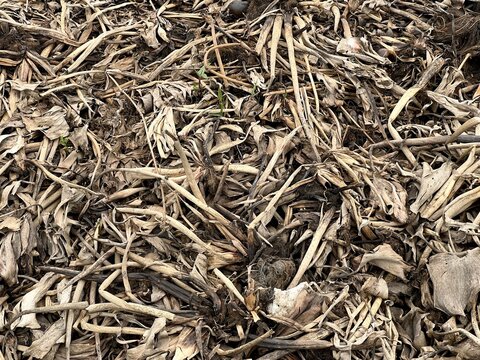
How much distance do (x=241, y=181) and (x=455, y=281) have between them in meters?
0.58

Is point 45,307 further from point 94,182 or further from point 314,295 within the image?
point 314,295

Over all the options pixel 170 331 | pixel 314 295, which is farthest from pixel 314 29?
pixel 170 331

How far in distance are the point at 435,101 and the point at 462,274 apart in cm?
58

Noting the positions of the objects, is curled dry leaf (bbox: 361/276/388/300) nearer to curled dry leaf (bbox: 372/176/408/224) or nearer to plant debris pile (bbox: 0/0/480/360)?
plant debris pile (bbox: 0/0/480/360)

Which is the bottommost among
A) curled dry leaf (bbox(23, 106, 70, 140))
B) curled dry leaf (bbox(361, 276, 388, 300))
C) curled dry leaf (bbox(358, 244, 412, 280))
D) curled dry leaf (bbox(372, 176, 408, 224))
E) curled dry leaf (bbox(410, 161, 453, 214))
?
curled dry leaf (bbox(361, 276, 388, 300))

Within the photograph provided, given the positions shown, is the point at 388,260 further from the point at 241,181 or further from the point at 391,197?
the point at 241,181

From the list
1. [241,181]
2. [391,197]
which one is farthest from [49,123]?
[391,197]

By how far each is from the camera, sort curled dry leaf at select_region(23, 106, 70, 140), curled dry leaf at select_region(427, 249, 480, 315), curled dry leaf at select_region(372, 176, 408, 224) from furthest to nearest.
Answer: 1. curled dry leaf at select_region(23, 106, 70, 140)
2. curled dry leaf at select_region(372, 176, 408, 224)
3. curled dry leaf at select_region(427, 249, 480, 315)

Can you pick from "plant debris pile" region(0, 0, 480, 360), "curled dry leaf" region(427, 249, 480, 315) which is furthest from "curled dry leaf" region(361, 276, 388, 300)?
"curled dry leaf" region(427, 249, 480, 315)

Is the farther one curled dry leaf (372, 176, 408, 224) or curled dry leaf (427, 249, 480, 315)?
curled dry leaf (372, 176, 408, 224)

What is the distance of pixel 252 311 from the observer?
1345 mm

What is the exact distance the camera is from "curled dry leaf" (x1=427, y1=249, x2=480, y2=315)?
4.46ft

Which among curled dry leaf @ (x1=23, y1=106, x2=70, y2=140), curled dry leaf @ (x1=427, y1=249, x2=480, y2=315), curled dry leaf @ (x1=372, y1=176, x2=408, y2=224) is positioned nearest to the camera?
curled dry leaf @ (x1=427, y1=249, x2=480, y2=315)

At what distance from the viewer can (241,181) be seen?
1.60 metres
